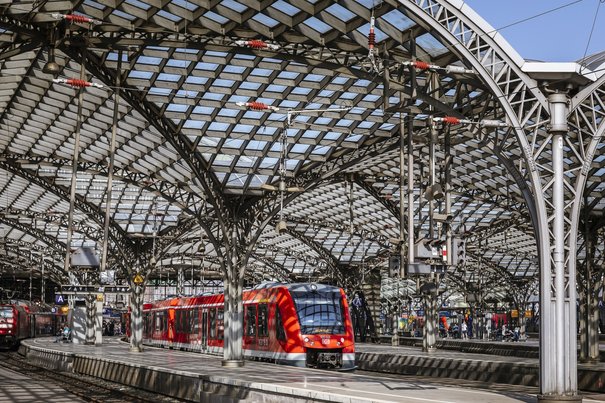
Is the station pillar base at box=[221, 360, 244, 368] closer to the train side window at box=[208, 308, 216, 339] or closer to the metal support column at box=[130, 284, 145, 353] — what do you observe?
the train side window at box=[208, 308, 216, 339]

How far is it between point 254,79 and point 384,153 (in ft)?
38.8

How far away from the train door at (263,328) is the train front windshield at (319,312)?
319 cm

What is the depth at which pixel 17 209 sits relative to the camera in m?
79.8

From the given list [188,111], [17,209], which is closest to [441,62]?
[188,111]

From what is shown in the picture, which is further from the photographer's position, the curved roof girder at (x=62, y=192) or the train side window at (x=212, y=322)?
the curved roof girder at (x=62, y=192)

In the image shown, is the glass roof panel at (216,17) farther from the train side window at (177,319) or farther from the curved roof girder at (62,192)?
the train side window at (177,319)

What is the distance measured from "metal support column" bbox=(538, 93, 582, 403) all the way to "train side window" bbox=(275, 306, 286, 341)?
19.2 m

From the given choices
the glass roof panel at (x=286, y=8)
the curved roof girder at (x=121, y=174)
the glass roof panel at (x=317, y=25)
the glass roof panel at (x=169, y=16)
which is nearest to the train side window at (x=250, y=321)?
the curved roof girder at (x=121, y=174)

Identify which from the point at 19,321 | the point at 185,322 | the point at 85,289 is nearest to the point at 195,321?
the point at 185,322

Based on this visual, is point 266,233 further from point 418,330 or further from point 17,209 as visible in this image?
point 418,330

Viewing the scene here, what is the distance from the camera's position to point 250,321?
45.0 metres

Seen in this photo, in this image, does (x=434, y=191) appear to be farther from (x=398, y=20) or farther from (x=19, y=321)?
(x=19, y=321)

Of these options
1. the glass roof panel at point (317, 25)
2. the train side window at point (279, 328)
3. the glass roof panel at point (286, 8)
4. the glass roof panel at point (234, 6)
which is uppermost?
the glass roof panel at point (234, 6)

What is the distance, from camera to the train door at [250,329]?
44.3m
